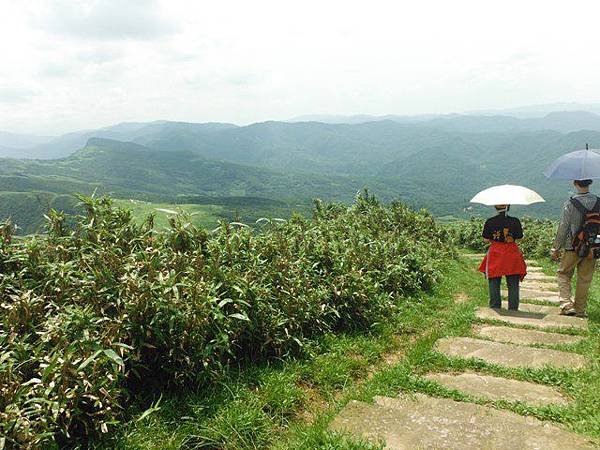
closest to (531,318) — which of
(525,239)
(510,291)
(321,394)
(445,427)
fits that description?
(510,291)

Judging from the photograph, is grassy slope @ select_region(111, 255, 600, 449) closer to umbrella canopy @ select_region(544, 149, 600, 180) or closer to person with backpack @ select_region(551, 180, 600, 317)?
person with backpack @ select_region(551, 180, 600, 317)

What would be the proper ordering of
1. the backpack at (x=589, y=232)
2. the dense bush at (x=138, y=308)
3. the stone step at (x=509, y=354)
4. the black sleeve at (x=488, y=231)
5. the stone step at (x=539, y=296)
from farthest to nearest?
the stone step at (x=539, y=296), the black sleeve at (x=488, y=231), the backpack at (x=589, y=232), the stone step at (x=509, y=354), the dense bush at (x=138, y=308)

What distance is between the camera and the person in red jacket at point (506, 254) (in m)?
7.83

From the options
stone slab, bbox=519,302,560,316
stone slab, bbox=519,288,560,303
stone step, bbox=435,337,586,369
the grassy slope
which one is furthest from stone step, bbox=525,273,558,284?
stone step, bbox=435,337,586,369

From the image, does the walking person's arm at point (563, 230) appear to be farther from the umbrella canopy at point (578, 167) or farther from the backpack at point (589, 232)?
the umbrella canopy at point (578, 167)

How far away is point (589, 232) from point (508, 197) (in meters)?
1.45

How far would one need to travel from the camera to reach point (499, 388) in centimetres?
460

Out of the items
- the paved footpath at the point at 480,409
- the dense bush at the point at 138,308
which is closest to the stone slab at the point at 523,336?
the paved footpath at the point at 480,409

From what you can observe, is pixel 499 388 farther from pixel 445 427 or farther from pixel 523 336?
pixel 523 336

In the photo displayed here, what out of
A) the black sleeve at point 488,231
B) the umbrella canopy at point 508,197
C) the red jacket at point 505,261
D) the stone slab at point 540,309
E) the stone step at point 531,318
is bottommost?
the stone slab at point 540,309

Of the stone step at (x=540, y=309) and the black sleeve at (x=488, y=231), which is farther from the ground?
the black sleeve at (x=488, y=231)

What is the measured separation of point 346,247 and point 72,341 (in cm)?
538

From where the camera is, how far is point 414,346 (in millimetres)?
6020

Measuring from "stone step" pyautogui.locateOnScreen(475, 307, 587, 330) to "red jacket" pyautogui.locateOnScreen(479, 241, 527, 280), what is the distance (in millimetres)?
704
